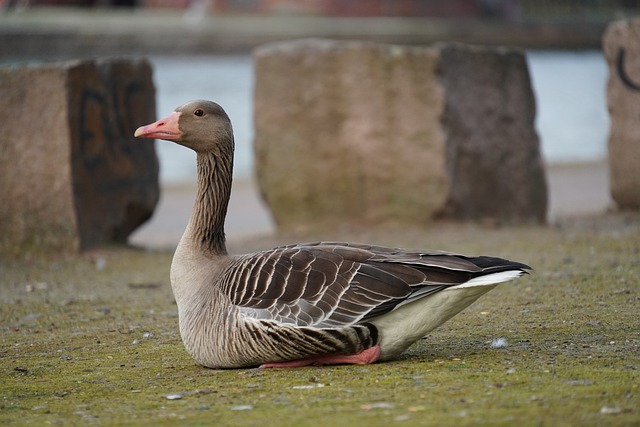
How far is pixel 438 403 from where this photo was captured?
4762 millimetres

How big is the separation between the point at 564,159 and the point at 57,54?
34868 mm

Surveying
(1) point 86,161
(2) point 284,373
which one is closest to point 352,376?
(2) point 284,373

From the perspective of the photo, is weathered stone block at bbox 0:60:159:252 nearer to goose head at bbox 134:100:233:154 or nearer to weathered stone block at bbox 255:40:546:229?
weathered stone block at bbox 255:40:546:229

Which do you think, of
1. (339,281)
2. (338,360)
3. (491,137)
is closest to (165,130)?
(339,281)

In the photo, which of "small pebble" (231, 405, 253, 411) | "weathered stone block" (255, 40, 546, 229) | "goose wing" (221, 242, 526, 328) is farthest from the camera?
"weathered stone block" (255, 40, 546, 229)

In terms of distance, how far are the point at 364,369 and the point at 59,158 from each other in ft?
21.4

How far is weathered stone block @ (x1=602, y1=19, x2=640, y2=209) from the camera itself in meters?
12.9

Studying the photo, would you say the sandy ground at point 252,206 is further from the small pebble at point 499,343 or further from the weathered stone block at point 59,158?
the small pebble at point 499,343

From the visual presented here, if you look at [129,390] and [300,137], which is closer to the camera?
[129,390]

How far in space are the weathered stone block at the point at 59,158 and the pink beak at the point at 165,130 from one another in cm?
517

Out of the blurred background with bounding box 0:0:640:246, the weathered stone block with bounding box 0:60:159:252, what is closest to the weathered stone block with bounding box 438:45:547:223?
the weathered stone block with bounding box 0:60:159:252

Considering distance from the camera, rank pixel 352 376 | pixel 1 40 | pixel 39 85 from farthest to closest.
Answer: pixel 1 40 < pixel 39 85 < pixel 352 376

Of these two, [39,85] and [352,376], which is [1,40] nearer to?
[39,85]

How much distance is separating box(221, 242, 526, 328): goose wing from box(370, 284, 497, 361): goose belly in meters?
0.09
